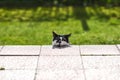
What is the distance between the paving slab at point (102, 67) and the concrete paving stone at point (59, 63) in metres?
0.17

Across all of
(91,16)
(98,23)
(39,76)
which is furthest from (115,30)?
(39,76)

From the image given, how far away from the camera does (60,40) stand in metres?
6.46

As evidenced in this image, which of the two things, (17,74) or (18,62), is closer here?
(17,74)

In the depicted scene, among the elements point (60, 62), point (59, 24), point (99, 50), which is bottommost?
point (59, 24)

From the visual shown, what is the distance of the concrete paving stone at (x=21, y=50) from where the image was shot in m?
6.26

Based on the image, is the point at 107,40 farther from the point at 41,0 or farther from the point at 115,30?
the point at 41,0

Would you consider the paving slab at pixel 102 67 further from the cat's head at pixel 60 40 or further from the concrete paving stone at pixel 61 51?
the cat's head at pixel 60 40

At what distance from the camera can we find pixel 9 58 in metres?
5.99

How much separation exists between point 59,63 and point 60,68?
0.27m

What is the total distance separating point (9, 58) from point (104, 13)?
520cm

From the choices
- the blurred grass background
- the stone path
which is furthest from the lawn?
the stone path

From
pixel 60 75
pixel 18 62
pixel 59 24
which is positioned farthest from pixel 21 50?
pixel 59 24

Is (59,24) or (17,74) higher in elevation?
(17,74)

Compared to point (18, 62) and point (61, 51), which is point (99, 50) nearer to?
point (61, 51)
